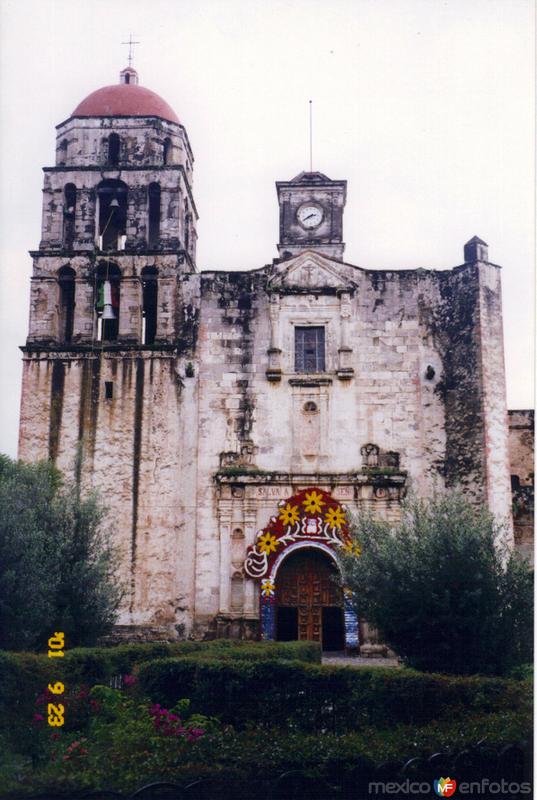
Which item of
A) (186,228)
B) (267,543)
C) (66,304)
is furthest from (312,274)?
(267,543)

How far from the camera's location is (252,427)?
1096 inches

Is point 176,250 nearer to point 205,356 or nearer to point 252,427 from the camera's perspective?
point 205,356

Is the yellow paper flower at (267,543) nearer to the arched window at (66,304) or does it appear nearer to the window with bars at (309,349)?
the window with bars at (309,349)

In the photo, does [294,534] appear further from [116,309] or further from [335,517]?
[116,309]

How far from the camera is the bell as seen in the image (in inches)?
1123

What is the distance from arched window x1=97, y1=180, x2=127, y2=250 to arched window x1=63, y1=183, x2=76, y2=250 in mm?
788

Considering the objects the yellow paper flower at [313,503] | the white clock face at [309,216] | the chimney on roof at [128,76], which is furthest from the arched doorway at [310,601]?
the chimney on roof at [128,76]

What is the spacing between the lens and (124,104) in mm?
30203

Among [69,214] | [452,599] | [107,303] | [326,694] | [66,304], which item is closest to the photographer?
[326,694]

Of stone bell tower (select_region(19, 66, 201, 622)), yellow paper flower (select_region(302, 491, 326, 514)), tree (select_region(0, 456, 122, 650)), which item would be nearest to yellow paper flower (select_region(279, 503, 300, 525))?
yellow paper flower (select_region(302, 491, 326, 514))

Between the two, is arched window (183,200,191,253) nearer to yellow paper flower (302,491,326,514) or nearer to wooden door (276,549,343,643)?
yellow paper flower (302,491,326,514)

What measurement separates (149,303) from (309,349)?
200 inches

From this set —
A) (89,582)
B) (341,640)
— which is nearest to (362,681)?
(89,582)

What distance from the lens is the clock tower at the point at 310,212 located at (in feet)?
99.1
